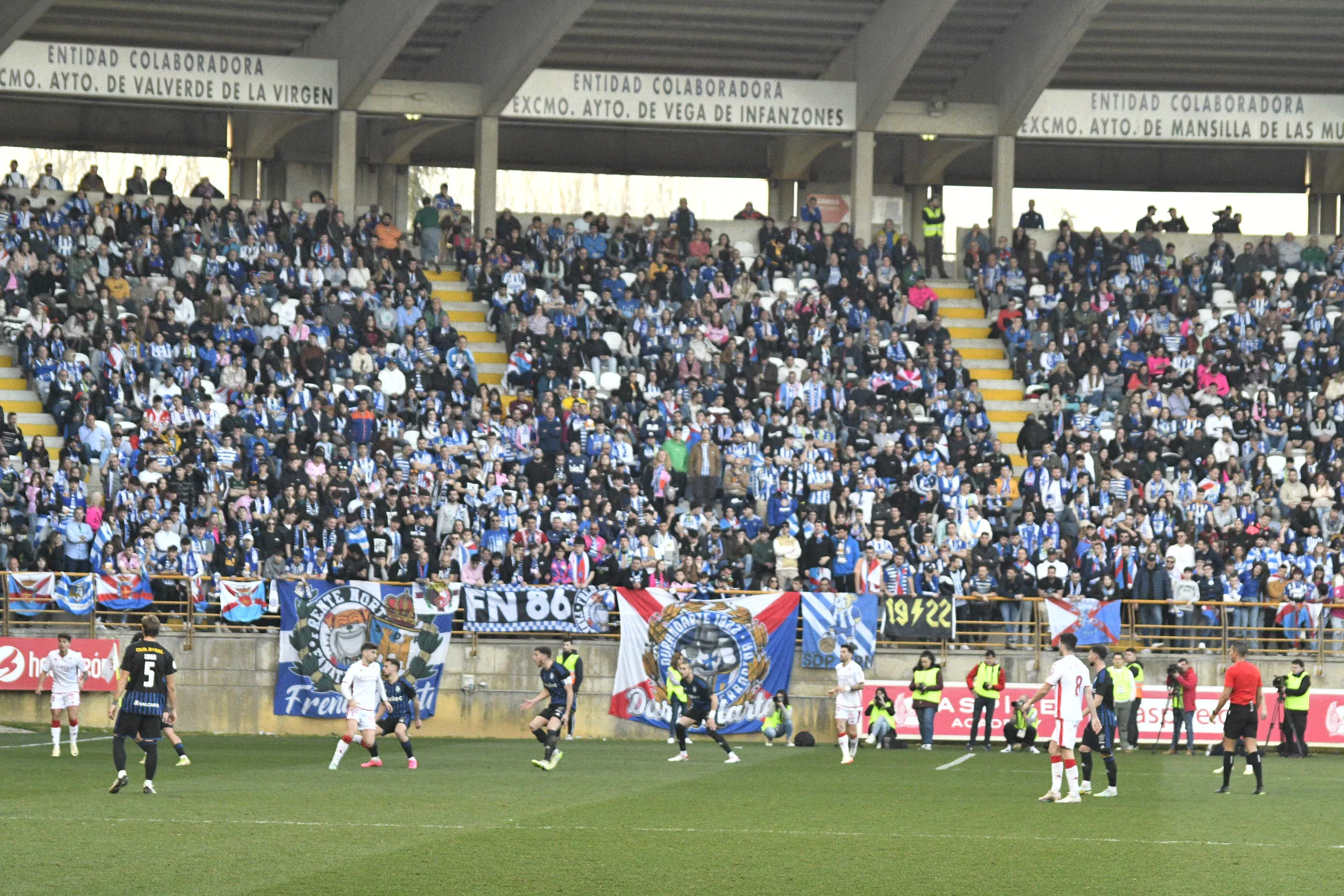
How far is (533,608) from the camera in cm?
2842

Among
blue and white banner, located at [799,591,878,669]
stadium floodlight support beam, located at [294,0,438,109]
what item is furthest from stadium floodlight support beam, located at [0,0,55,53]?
blue and white banner, located at [799,591,878,669]

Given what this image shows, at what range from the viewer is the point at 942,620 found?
2894cm

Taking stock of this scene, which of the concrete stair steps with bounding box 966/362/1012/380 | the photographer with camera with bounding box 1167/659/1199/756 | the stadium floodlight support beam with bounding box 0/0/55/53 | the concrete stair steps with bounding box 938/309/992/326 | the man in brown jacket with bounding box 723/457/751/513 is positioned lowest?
the photographer with camera with bounding box 1167/659/1199/756

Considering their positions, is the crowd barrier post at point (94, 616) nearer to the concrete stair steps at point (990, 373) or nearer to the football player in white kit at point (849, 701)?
the football player in white kit at point (849, 701)

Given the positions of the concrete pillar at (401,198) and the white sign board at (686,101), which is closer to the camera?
the white sign board at (686,101)

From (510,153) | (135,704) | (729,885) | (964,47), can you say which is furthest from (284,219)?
(729,885)

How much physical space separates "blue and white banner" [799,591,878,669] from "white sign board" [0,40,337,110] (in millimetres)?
17068

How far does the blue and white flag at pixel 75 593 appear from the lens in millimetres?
27234

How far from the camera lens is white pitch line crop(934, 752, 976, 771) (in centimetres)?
2391

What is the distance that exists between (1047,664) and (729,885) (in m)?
17.3

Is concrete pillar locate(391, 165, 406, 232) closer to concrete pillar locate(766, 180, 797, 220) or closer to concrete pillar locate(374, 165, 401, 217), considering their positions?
concrete pillar locate(374, 165, 401, 217)

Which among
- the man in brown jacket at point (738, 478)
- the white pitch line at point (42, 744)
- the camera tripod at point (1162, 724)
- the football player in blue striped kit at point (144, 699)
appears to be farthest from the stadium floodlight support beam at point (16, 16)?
the camera tripod at point (1162, 724)

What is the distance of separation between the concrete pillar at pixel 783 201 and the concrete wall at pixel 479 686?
18055 mm

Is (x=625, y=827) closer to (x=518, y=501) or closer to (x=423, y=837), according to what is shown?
(x=423, y=837)
